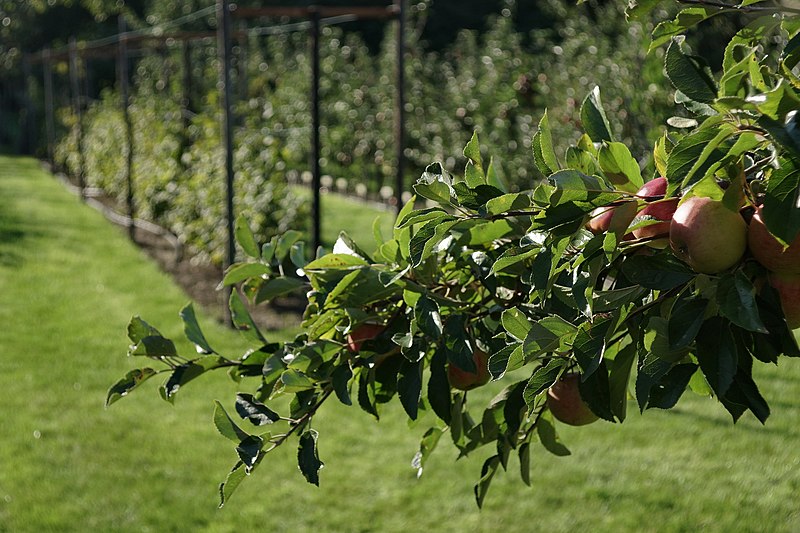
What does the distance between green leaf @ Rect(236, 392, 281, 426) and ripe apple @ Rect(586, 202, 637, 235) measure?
38 cm

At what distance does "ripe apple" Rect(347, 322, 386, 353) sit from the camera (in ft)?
3.39

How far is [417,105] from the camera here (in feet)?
35.7

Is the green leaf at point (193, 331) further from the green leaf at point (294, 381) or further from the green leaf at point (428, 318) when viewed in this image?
the green leaf at point (428, 318)

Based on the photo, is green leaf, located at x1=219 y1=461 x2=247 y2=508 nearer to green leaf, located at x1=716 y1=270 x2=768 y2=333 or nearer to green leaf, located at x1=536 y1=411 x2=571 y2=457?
green leaf, located at x1=536 y1=411 x2=571 y2=457

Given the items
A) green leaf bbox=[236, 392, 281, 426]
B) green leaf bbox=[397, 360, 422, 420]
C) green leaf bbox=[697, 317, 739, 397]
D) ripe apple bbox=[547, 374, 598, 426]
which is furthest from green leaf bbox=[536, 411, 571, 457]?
green leaf bbox=[697, 317, 739, 397]

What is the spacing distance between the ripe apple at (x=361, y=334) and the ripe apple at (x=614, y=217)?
0.31 m

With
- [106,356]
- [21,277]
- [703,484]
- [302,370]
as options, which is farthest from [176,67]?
[302,370]

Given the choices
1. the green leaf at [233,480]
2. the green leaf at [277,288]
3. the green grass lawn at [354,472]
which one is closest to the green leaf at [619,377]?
the green leaf at [233,480]

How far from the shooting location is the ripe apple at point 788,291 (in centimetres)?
72

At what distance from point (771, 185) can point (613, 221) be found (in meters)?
0.15

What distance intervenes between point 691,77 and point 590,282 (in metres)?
0.19

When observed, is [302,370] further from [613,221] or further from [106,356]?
[106,356]

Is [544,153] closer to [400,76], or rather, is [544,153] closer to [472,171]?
[472,171]

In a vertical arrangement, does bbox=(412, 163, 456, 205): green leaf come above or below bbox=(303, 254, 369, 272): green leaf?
above
